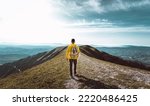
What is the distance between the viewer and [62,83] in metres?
29.6

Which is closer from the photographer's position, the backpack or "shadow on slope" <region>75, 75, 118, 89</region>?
"shadow on slope" <region>75, 75, 118, 89</region>

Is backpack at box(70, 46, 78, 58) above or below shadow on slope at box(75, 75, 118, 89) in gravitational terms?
above

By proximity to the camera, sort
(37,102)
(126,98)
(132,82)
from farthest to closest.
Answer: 1. (132,82)
2. (126,98)
3. (37,102)

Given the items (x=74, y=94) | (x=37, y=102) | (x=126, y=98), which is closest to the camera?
(x=37, y=102)

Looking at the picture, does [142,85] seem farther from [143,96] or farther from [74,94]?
[74,94]

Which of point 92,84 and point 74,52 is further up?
point 74,52

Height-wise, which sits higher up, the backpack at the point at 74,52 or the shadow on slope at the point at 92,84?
the backpack at the point at 74,52

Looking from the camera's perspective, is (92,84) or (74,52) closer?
(92,84)

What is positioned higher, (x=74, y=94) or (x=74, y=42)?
(x=74, y=42)

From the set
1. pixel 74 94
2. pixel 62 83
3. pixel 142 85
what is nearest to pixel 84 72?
pixel 62 83

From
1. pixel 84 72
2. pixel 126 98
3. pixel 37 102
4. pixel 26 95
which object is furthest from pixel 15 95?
pixel 84 72

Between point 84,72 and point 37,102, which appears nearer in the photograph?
point 37,102

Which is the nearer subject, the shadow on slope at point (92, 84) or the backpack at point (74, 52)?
the shadow on slope at point (92, 84)

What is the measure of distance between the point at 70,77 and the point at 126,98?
39.5 ft
